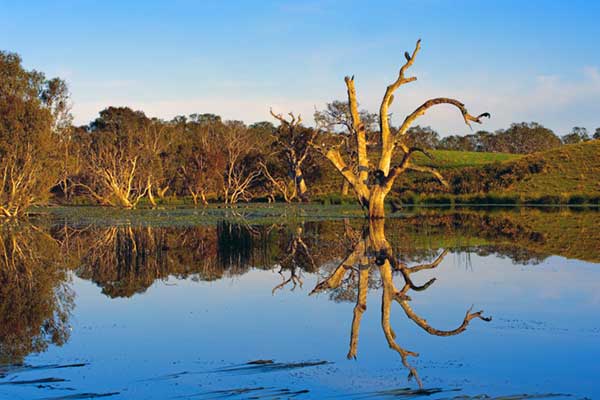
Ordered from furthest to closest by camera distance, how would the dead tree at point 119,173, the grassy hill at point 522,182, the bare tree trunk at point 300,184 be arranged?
the bare tree trunk at point 300,184 → the dead tree at point 119,173 → the grassy hill at point 522,182

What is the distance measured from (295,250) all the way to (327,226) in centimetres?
910

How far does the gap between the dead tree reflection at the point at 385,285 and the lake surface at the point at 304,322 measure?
1.7 inches

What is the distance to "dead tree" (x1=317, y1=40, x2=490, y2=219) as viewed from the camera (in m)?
29.3

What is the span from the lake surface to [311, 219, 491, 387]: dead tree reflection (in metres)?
0.04

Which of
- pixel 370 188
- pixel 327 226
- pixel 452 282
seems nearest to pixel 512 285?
pixel 452 282

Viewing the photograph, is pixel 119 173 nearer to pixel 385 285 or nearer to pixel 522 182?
pixel 522 182

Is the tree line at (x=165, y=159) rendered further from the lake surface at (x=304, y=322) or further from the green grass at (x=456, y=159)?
the lake surface at (x=304, y=322)

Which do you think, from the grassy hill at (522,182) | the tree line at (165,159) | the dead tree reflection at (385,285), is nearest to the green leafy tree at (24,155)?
the tree line at (165,159)

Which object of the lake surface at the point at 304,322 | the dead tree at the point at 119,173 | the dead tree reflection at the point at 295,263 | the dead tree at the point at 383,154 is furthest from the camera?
the dead tree at the point at 119,173

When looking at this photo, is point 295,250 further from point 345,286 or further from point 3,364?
point 3,364

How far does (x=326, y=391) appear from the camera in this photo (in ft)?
19.7

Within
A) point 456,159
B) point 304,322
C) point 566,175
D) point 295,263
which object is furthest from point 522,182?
point 304,322

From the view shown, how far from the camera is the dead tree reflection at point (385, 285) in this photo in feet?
26.4

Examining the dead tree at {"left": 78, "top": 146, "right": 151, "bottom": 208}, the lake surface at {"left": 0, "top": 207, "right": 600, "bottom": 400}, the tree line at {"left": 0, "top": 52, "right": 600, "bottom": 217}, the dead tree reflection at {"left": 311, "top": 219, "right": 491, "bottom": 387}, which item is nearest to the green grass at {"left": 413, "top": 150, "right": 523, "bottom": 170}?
the tree line at {"left": 0, "top": 52, "right": 600, "bottom": 217}
